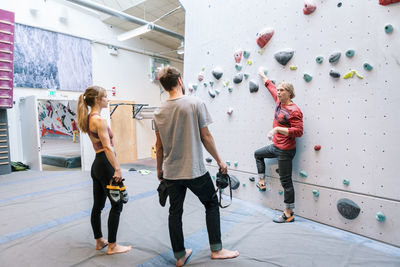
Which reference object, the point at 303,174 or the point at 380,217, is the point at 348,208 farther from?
the point at 303,174

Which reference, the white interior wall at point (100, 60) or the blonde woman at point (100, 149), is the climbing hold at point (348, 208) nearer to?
the blonde woman at point (100, 149)

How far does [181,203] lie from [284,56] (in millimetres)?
1678

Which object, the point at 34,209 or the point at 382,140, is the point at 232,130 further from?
the point at 34,209

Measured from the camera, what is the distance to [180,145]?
1.45 meters

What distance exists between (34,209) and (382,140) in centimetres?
339

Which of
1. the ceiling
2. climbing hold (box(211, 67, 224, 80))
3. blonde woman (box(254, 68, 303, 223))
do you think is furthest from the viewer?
the ceiling

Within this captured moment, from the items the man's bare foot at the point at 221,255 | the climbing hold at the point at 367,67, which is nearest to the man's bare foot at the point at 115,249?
the man's bare foot at the point at 221,255

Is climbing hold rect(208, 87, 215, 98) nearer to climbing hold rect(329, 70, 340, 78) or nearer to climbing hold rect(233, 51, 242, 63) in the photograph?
climbing hold rect(233, 51, 242, 63)

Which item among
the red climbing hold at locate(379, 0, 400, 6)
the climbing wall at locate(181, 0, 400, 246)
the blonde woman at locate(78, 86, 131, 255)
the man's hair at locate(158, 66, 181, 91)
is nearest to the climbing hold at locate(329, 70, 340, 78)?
the climbing wall at locate(181, 0, 400, 246)

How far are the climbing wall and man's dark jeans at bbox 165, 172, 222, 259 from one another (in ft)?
3.67

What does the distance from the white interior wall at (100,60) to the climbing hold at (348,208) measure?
193 inches

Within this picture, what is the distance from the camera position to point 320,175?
212 cm

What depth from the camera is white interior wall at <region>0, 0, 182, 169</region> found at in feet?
16.6

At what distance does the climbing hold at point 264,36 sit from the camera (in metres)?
2.42
